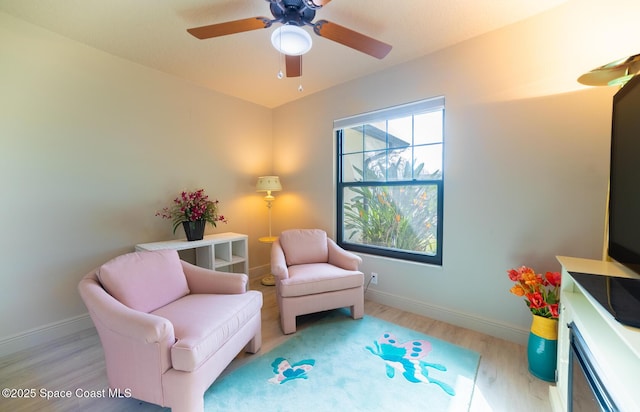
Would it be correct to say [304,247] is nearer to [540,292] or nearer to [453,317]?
[453,317]

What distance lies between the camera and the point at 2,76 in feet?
6.01

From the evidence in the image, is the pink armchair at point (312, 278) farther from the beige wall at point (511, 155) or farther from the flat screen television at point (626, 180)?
the flat screen television at point (626, 180)

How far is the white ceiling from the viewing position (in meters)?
1.72

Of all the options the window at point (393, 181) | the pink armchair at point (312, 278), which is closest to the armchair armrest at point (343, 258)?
the pink armchair at point (312, 278)

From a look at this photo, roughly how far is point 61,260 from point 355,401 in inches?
101

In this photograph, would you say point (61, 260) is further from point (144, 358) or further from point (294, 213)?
point (294, 213)

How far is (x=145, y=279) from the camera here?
1654 mm

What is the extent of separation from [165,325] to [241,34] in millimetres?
2118

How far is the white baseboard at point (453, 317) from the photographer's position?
77.5 inches

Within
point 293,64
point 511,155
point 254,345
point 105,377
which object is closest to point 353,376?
point 254,345

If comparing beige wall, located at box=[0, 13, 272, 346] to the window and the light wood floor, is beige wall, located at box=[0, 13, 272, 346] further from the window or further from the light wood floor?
the window

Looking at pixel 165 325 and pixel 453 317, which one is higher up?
pixel 165 325

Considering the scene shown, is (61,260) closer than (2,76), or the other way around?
(2,76)

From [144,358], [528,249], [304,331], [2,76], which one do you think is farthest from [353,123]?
[2,76]
